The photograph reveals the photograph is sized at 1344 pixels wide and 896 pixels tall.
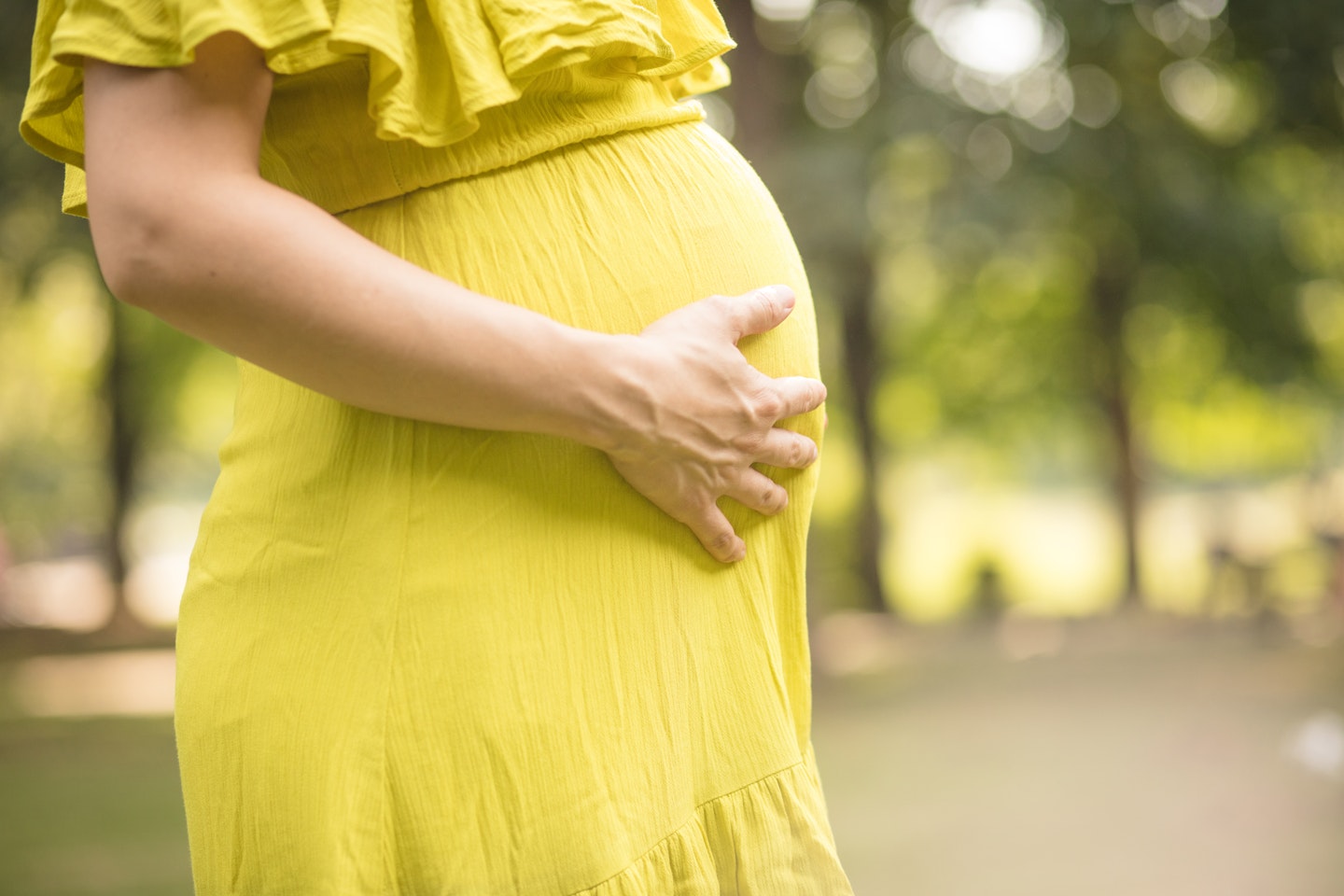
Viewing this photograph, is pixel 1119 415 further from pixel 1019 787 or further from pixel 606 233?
pixel 606 233

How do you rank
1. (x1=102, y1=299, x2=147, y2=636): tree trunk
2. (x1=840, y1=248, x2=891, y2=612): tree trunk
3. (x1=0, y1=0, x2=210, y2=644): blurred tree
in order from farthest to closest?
(x1=102, y1=299, x2=147, y2=636): tree trunk, (x1=840, y1=248, x2=891, y2=612): tree trunk, (x1=0, y1=0, x2=210, y2=644): blurred tree

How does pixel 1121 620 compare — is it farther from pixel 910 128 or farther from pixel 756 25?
pixel 756 25

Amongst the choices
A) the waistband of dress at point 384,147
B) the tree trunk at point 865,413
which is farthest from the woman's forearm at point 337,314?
the tree trunk at point 865,413

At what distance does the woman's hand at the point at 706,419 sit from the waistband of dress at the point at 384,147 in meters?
0.20

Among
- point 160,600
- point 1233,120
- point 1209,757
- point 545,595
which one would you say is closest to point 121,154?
point 545,595

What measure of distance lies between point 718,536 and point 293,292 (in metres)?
0.43

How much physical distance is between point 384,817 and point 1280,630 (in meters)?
15.5

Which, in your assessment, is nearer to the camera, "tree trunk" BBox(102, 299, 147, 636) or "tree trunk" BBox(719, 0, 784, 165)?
"tree trunk" BBox(719, 0, 784, 165)

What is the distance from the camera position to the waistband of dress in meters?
1.01

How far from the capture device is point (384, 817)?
98 cm

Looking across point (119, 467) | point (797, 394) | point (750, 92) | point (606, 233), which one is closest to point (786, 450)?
point (797, 394)

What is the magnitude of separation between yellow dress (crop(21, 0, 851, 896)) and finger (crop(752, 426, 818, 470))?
0.11m

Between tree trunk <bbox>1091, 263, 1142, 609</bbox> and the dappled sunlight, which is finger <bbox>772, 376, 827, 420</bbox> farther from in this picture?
tree trunk <bbox>1091, 263, 1142, 609</bbox>

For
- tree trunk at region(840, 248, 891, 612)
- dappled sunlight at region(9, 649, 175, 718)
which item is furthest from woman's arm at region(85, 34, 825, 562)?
dappled sunlight at region(9, 649, 175, 718)
